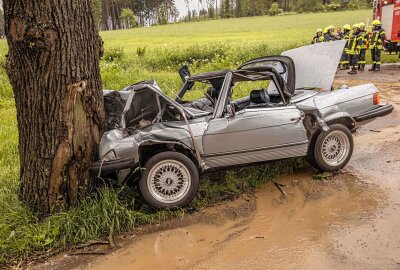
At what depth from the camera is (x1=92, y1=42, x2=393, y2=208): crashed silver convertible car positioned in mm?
4547

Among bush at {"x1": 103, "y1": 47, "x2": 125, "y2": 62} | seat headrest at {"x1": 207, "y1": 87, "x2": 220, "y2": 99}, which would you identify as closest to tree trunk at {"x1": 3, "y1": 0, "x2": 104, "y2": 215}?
seat headrest at {"x1": 207, "y1": 87, "x2": 220, "y2": 99}

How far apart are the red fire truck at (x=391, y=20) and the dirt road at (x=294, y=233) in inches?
523

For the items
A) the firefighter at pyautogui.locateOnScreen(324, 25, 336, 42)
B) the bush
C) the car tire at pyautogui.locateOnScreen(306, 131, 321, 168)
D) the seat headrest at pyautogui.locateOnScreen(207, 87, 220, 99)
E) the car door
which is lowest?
the car tire at pyautogui.locateOnScreen(306, 131, 321, 168)

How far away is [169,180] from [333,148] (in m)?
2.47

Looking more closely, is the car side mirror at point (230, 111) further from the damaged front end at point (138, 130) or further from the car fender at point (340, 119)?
the car fender at point (340, 119)

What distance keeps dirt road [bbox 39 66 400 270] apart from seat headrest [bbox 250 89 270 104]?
3.76 ft

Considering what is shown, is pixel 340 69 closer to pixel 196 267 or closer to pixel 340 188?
pixel 340 188

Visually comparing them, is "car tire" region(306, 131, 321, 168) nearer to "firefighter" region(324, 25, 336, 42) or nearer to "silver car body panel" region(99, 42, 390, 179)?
"silver car body panel" region(99, 42, 390, 179)

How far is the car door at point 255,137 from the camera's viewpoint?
4.77m

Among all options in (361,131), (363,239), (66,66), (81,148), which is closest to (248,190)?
(363,239)

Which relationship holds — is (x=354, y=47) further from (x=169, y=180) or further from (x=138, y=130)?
(x=169, y=180)

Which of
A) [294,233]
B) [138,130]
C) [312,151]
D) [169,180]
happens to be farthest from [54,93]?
[312,151]

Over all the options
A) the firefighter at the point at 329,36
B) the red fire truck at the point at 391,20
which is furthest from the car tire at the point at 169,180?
the red fire truck at the point at 391,20

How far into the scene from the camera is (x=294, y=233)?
416 centimetres
